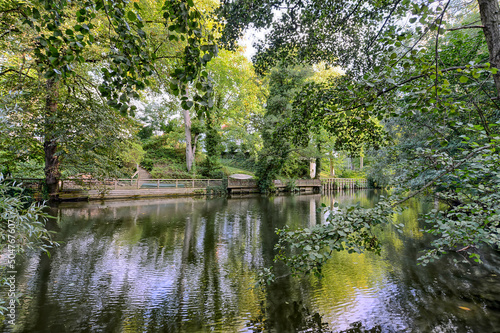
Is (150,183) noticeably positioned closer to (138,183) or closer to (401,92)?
(138,183)

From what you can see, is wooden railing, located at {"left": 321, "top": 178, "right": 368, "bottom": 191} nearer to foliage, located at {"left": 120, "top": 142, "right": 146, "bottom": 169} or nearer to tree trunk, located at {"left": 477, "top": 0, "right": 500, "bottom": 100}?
foliage, located at {"left": 120, "top": 142, "right": 146, "bottom": 169}

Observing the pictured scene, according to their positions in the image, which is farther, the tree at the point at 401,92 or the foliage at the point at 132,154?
the foliage at the point at 132,154

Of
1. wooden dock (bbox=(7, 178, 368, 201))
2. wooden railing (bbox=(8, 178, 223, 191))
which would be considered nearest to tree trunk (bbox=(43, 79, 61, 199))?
wooden dock (bbox=(7, 178, 368, 201))

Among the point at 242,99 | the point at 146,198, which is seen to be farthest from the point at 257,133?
the point at 146,198

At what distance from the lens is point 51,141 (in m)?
7.64

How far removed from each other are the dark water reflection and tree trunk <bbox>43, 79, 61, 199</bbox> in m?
2.93

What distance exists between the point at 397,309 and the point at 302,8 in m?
4.94

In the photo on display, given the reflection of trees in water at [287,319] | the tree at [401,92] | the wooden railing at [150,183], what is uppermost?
the tree at [401,92]

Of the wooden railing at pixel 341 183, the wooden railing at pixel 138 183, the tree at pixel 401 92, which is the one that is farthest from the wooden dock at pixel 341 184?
the tree at pixel 401 92

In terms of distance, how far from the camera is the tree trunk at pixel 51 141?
23.5ft

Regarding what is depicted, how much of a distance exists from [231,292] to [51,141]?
731 centimetres

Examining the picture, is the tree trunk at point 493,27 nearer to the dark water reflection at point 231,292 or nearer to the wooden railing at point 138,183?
the dark water reflection at point 231,292

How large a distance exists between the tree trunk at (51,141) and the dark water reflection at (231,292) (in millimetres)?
2934

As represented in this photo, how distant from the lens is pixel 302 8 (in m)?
3.92
